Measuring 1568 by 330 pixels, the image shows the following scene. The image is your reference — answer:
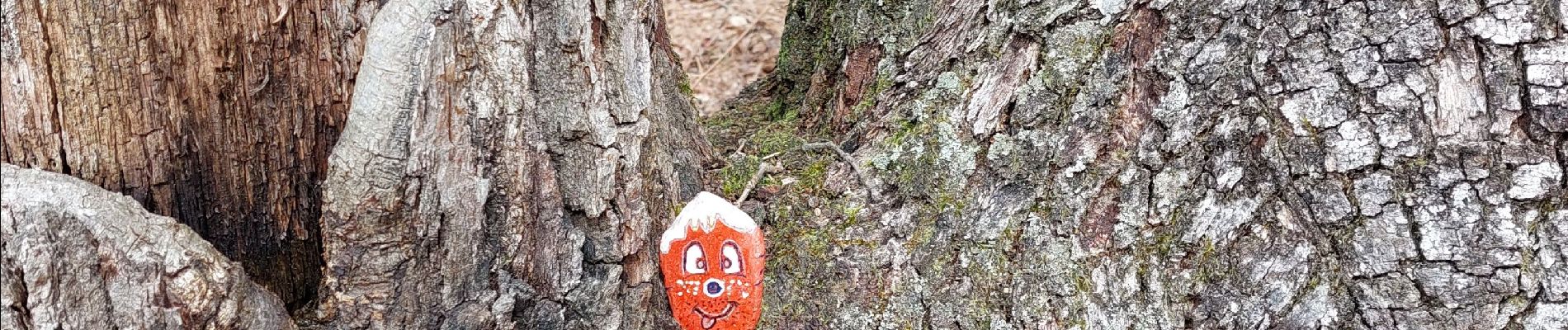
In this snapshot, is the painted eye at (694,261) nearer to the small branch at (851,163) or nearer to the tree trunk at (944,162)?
the tree trunk at (944,162)

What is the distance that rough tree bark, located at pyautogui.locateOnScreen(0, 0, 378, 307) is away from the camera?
170 centimetres

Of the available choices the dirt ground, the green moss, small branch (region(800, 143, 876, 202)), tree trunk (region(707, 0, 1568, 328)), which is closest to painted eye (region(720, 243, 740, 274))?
tree trunk (region(707, 0, 1568, 328))

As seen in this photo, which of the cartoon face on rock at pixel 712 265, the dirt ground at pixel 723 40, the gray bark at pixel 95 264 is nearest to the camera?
the gray bark at pixel 95 264

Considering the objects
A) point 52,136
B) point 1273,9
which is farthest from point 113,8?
point 1273,9

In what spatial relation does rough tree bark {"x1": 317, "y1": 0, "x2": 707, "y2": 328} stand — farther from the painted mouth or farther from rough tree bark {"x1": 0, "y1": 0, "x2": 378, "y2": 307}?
rough tree bark {"x1": 0, "y1": 0, "x2": 378, "y2": 307}

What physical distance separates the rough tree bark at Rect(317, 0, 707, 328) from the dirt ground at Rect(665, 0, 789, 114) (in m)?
2.54

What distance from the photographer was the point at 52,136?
1726 mm

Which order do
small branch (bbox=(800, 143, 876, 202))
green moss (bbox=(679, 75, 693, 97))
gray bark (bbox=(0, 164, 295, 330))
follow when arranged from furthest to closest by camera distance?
green moss (bbox=(679, 75, 693, 97))
small branch (bbox=(800, 143, 876, 202))
gray bark (bbox=(0, 164, 295, 330))

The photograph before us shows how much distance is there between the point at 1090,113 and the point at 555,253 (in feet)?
3.18

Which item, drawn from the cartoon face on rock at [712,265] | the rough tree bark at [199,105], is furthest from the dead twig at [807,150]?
the rough tree bark at [199,105]

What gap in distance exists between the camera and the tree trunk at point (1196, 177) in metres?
1.79

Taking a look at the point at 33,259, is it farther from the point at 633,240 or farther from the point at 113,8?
the point at 633,240

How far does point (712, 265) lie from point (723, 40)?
2.94 m

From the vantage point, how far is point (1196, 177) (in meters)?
1.89
